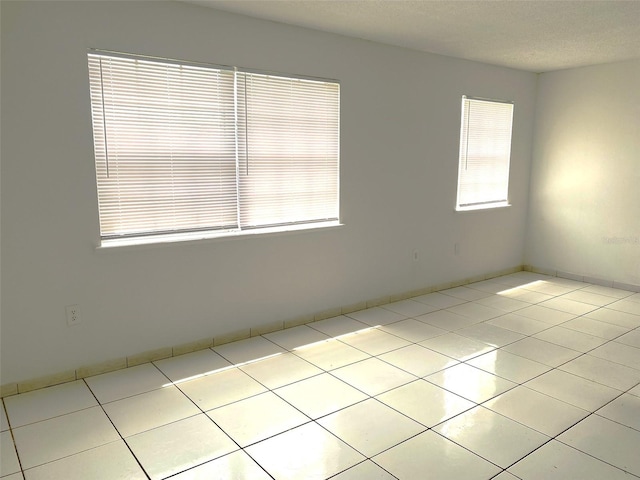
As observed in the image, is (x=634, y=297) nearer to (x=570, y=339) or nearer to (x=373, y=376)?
(x=570, y=339)

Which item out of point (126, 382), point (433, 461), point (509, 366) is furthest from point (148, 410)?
point (509, 366)

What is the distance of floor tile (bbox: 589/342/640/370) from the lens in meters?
3.18

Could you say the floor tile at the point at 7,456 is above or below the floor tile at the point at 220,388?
below

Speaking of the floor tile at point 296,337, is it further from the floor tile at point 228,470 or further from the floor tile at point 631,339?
the floor tile at point 631,339

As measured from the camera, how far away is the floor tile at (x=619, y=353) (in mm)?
3180

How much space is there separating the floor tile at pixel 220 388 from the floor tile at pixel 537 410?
136 cm

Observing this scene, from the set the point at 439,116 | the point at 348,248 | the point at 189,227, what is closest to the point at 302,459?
the point at 189,227

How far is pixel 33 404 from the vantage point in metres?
2.62

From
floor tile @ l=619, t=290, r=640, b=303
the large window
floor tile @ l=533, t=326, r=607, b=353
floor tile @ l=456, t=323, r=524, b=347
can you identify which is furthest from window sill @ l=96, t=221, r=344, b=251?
floor tile @ l=619, t=290, r=640, b=303

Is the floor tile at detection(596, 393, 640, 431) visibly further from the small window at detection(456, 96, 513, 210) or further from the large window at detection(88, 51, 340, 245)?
the small window at detection(456, 96, 513, 210)

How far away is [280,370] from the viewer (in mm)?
3057

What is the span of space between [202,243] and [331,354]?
46.6 inches

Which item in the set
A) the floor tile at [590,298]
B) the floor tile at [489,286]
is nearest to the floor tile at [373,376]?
the floor tile at [489,286]

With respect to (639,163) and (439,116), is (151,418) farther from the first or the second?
(639,163)
